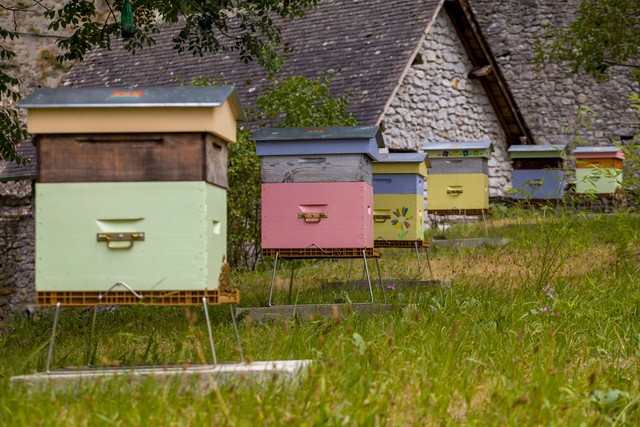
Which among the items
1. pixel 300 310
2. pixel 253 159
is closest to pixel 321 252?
pixel 300 310

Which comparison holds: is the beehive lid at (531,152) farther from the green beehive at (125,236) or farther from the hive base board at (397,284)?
the green beehive at (125,236)

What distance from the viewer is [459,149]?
13.7 metres

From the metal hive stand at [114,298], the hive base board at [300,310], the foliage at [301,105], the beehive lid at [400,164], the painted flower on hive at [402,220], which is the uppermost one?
the foliage at [301,105]

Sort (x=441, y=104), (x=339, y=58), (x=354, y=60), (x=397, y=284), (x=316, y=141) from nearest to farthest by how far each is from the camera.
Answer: (x=316, y=141)
(x=397, y=284)
(x=354, y=60)
(x=339, y=58)
(x=441, y=104)

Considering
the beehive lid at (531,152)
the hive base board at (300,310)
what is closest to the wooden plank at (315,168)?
the hive base board at (300,310)

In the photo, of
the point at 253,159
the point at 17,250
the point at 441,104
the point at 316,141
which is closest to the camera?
the point at 316,141

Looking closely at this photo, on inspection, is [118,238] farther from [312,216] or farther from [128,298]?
[312,216]

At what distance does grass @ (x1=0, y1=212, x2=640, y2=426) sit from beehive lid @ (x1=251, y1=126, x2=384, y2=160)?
4.09ft

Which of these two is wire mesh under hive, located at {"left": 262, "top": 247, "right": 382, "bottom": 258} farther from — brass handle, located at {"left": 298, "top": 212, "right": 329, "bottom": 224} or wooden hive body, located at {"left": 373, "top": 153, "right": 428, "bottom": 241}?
wooden hive body, located at {"left": 373, "top": 153, "right": 428, "bottom": 241}

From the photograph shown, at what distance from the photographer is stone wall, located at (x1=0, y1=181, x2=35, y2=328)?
40.0 ft

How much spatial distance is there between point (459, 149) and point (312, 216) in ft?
22.6

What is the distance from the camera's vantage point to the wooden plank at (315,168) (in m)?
7.10

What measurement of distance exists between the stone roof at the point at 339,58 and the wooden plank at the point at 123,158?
Answer: 36.4ft

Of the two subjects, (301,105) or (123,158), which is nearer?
(123,158)
